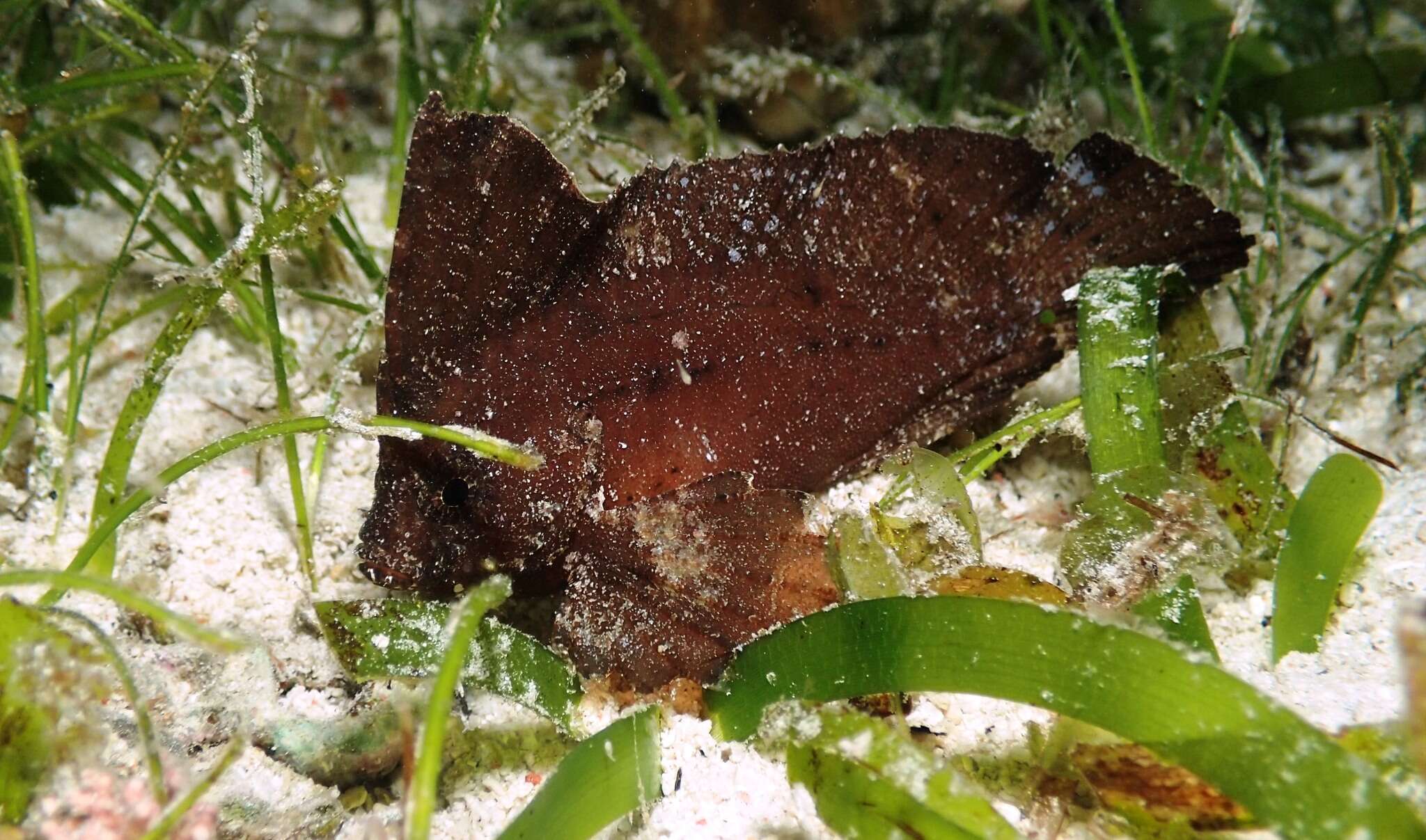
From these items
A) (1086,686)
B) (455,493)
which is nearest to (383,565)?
(455,493)

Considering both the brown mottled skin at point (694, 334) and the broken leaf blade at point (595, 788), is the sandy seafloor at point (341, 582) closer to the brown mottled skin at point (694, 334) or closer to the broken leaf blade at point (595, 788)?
the broken leaf blade at point (595, 788)

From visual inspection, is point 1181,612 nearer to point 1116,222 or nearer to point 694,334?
point 1116,222

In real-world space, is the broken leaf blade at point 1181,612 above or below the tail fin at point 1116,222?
below

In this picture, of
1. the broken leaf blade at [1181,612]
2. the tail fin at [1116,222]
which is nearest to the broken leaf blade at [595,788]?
the broken leaf blade at [1181,612]

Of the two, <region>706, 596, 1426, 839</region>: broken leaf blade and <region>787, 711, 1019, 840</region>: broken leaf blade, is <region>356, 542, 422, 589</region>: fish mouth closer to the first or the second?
<region>706, 596, 1426, 839</region>: broken leaf blade

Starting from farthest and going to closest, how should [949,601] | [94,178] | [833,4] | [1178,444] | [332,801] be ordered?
1. [833,4]
2. [94,178]
3. [1178,444]
4. [332,801]
5. [949,601]

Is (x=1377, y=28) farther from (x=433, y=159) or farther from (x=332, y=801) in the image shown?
(x=332, y=801)

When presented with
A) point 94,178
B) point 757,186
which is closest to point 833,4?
point 757,186
